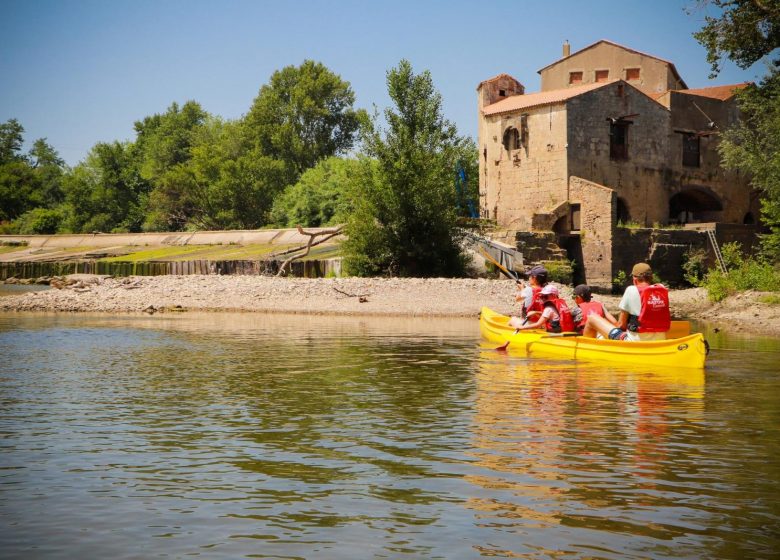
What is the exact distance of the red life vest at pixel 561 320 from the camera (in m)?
16.5

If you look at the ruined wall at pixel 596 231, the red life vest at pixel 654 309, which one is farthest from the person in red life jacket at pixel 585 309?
the ruined wall at pixel 596 231

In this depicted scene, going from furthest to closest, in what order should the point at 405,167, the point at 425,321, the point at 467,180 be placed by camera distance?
the point at 467,180
the point at 405,167
the point at 425,321

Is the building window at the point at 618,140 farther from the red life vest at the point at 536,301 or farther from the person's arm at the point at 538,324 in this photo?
the person's arm at the point at 538,324

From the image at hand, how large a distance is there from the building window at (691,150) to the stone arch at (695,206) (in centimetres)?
149

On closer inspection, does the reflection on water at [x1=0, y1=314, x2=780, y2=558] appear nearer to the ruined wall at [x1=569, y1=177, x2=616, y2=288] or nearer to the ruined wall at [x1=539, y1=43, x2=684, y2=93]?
the ruined wall at [x1=569, y1=177, x2=616, y2=288]

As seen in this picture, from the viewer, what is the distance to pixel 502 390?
39.2 feet

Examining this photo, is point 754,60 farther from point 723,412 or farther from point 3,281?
point 3,281

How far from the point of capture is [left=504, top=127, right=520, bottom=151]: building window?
44.9m

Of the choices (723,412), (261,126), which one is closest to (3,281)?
(261,126)

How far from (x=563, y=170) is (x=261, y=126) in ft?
139

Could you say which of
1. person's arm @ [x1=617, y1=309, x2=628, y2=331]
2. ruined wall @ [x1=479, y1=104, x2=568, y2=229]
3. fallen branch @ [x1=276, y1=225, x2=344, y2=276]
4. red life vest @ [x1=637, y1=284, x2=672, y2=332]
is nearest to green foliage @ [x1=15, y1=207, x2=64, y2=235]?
fallen branch @ [x1=276, y1=225, x2=344, y2=276]

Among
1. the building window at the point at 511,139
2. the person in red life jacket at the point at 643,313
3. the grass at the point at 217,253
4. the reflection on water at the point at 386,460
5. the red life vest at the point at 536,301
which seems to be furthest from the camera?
the building window at the point at 511,139

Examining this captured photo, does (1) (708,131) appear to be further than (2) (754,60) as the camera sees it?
Yes

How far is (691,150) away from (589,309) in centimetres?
3522
